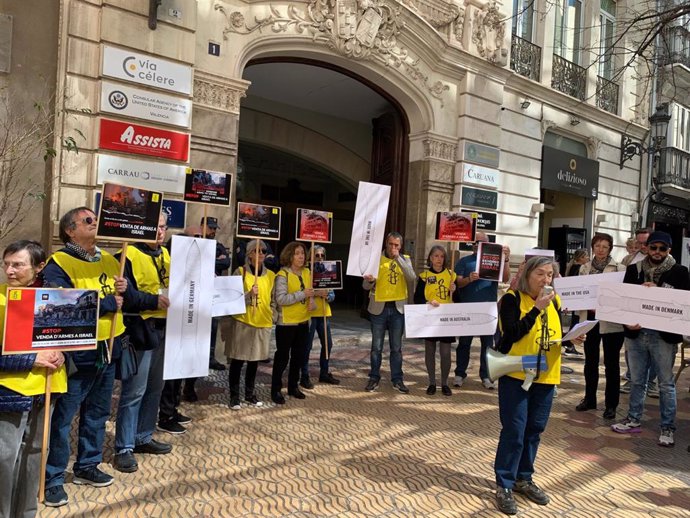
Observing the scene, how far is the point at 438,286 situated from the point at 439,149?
554 cm

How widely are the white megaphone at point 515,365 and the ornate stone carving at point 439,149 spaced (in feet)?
26.8

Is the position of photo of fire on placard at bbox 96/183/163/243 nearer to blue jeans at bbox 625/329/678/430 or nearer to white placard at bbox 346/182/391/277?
white placard at bbox 346/182/391/277

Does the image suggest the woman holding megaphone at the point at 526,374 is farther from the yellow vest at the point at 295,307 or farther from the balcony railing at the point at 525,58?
the balcony railing at the point at 525,58

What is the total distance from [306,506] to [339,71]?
8.88m

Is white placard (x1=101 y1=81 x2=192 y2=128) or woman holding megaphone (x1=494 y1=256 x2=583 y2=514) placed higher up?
white placard (x1=101 y1=81 x2=192 y2=128)

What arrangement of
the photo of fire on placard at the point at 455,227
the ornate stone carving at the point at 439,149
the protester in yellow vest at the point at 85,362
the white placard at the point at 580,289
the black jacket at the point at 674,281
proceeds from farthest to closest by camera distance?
1. the ornate stone carving at the point at 439,149
2. the photo of fire on placard at the point at 455,227
3. the white placard at the point at 580,289
4. the black jacket at the point at 674,281
5. the protester in yellow vest at the point at 85,362

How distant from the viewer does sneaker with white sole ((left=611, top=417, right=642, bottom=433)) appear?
5.55 m

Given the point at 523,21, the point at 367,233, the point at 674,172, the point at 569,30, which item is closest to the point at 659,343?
the point at 367,233

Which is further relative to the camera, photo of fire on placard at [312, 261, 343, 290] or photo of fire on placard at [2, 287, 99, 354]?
photo of fire on placard at [312, 261, 343, 290]

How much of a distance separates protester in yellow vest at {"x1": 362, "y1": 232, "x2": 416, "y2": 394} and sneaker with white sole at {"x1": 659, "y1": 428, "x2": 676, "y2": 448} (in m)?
2.80

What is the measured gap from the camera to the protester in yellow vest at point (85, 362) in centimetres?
343

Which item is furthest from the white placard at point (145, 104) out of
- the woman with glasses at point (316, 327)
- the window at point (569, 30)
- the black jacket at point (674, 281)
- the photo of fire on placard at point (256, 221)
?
the window at point (569, 30)

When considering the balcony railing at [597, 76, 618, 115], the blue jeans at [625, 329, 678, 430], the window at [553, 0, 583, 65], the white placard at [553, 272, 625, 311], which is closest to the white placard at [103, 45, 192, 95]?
the white placard at [553, 272, 625, 311]

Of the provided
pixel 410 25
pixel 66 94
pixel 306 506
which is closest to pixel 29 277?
pixel 306 506
